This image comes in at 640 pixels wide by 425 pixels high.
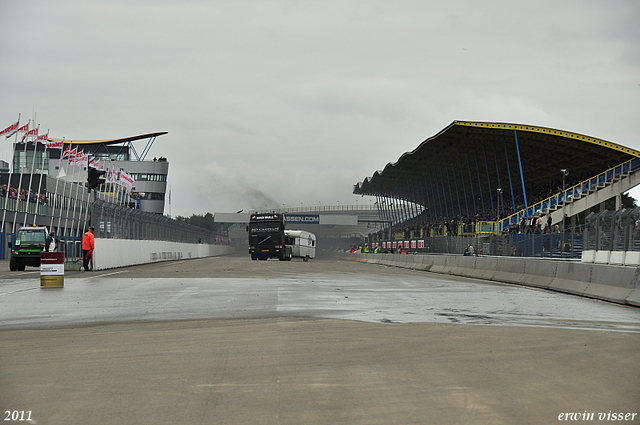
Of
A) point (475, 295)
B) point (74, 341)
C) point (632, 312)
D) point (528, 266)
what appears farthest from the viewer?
point (528, 266)

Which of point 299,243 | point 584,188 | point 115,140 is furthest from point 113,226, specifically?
point 115,140

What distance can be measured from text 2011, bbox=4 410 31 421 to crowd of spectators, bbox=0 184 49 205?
166 ft

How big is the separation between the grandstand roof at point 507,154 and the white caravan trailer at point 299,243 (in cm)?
1361

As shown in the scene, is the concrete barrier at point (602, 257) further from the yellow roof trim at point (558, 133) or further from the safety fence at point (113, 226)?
the yellow roof trim at point (558, 133)

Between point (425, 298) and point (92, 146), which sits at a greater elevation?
point (92, 146)

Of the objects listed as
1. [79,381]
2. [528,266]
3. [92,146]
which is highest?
[92,146]

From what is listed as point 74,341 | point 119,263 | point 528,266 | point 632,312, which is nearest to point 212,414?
point 74,341

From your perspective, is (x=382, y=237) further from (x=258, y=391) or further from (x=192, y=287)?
(x=258, y=391)

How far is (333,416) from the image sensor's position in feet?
16.5

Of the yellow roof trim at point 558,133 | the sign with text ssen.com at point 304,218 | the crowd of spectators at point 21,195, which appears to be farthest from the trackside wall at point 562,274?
the sign with text ssen.com at point 304,218

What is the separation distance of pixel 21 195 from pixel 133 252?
90.4ft

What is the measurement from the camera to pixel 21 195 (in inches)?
2339

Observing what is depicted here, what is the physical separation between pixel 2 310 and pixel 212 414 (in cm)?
854

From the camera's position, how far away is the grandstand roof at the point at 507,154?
53156mm
